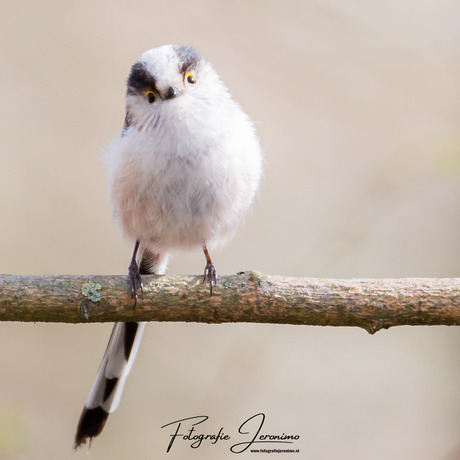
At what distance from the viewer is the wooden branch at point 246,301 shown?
2762mm

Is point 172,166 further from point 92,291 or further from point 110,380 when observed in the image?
point 110,380

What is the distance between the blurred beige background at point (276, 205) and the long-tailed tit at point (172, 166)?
93 centimetres

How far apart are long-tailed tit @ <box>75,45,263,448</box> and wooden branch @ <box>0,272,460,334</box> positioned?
0.21m

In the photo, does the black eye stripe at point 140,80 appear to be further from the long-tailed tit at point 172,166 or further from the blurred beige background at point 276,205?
the blurred beige background at point 276,205

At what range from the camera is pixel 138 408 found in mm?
4641

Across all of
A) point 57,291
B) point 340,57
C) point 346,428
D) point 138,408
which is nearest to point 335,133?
point 340,57

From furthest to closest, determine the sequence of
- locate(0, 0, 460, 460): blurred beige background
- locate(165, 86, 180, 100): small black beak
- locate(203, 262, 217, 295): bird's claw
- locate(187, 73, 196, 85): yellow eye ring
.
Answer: locate(0, 0, 460, 460): blurred beige background
locate(187, 73, 196, 85): yellow eye ring
locate(165, 86, 180, 100): small black beak
locate(203, 262, 217, 295): bird's claw

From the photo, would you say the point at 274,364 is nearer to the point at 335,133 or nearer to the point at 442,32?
the point at 335,133

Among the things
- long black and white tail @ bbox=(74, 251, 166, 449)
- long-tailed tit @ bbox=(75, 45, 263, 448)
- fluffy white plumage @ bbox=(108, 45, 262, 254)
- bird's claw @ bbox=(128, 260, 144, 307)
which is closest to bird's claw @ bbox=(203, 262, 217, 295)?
long-tailed tit @ bbox=(75, 45, 263, 448)

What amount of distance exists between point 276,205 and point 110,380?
230 cm

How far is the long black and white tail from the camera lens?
11.3 ft

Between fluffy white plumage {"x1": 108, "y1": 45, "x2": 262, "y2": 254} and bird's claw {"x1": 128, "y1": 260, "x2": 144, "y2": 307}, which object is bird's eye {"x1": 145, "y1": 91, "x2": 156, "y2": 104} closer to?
fluffy white plumage {"x1": 108, "y1": 45, "x2": 262, "y2": 254}

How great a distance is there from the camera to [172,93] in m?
3.24

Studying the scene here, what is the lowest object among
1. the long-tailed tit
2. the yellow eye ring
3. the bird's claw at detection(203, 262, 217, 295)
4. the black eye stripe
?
the bird's claw at detection(203, 262, 217, 295)
